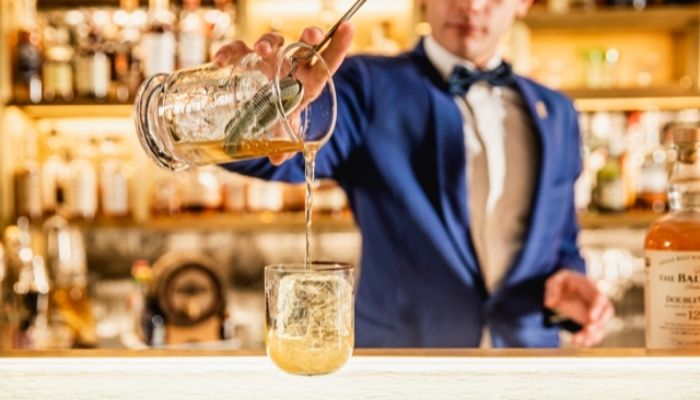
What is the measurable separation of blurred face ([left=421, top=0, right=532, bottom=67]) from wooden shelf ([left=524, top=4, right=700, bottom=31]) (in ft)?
3.80

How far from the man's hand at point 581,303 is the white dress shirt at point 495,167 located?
27 cm

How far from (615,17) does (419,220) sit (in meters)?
1.62

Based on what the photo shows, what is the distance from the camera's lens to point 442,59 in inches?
74.3

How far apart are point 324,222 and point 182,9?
925 millimetres

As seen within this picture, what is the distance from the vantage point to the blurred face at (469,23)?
5.89ft

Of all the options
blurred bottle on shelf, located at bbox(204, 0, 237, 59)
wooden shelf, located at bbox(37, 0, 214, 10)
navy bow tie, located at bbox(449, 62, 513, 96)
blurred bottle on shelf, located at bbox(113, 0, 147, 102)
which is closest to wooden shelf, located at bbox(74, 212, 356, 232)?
blurred bottle on shelf, located at bbox(113, 0, 147, 102)

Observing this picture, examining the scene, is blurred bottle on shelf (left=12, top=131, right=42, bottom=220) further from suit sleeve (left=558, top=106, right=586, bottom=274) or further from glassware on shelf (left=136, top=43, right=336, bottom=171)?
glassware on shelf (left=136, top=43, right=336, bottom=171)

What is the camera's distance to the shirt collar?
1.88 m

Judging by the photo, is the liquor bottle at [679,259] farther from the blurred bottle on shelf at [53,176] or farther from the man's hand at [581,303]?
the blurred bottle on shelf at [53,176]

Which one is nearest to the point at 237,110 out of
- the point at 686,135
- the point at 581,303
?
the point at 686,135

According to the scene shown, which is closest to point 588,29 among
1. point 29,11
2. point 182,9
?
point 182,9

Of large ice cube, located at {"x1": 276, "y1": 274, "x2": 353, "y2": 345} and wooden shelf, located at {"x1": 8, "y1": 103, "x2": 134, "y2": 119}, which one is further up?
wooden shelf, located at {"x1": 8, "y1": 103, "x2": 134, "y2": 119}

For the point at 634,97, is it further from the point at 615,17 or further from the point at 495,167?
the point at 495,167
